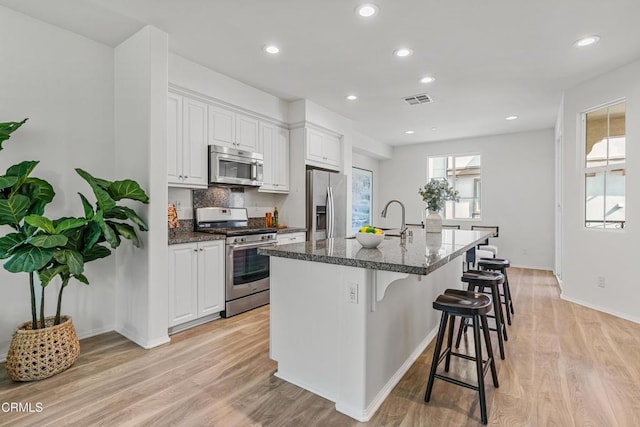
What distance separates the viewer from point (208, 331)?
10.3 ft

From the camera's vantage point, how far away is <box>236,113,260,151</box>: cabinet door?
401 centimetres

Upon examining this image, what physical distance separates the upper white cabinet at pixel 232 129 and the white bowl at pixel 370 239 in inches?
90.9

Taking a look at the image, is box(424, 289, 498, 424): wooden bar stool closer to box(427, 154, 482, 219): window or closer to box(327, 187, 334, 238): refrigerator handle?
box(327, 187, 334, 238): refrigerator handle

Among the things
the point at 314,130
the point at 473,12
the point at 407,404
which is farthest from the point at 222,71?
the point at 407,404

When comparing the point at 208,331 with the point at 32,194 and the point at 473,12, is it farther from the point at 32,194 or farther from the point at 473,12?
the point at 473,12

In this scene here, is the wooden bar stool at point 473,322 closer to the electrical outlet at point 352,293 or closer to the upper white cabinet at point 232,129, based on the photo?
the electrical outlet at point 352,293

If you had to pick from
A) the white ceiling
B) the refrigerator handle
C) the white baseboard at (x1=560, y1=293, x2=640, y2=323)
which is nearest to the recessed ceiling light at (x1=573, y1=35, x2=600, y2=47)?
the white ceiling

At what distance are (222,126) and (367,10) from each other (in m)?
2.05

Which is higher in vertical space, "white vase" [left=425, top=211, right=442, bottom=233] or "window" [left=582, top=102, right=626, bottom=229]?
"window" [left=582, top=102, right=626, bottom=229]

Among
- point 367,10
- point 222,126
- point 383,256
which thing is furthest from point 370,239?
point 222,126

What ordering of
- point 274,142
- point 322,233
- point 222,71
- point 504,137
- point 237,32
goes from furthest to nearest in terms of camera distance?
point 504,137 → point 322,233 → point 274,142 → point 222,71 → point 237,32

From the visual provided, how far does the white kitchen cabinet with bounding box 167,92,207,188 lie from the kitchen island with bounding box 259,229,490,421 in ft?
5.68

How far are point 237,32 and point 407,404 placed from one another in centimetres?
308

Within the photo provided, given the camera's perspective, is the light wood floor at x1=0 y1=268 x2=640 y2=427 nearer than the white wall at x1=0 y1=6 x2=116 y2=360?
Yes
